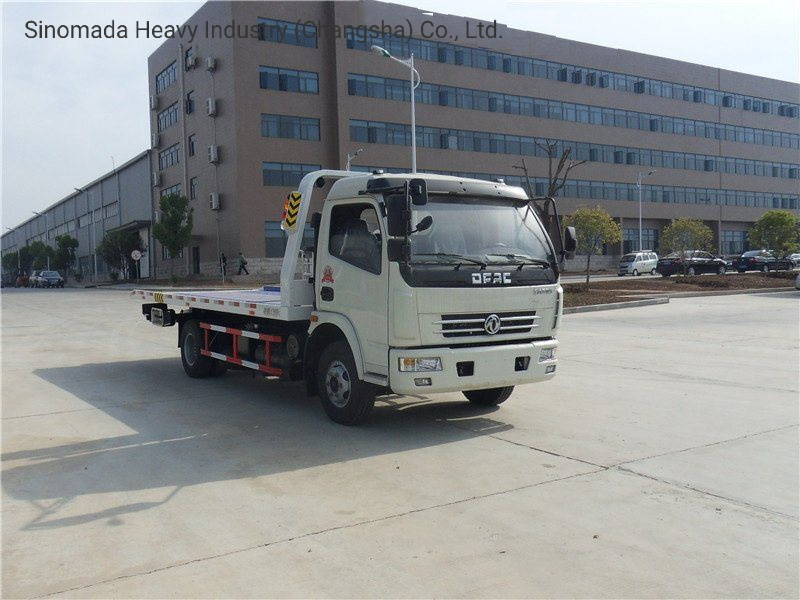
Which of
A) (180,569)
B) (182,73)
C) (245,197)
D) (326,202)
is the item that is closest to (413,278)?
(326,202)

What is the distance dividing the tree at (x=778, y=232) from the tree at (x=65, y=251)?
231 ft

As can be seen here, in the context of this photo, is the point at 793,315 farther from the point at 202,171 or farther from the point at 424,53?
the point at 202,171

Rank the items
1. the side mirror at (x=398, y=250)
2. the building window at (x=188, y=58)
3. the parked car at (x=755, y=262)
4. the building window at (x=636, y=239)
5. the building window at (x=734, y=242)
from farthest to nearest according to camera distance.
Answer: the building window at (x=734, y=242) < the building window at (x=636, y=239) < the building window at (x=188, y=58) < the parked car at (x=755, y=262) < the side mirror at (x=398, y=250)

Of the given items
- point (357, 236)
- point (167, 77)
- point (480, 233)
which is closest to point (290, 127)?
point (167, 77)

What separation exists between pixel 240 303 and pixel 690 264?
3966 centimetres

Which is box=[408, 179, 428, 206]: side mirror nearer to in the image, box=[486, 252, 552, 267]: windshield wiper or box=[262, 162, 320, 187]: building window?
box=[486, 252, 552, 267]: windshield wiper

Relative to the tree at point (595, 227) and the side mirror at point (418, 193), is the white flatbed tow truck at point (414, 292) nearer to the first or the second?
the side mirror at point (418, 193)

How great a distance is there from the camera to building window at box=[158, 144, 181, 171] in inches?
2383

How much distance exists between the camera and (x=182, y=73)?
5788 centimetres

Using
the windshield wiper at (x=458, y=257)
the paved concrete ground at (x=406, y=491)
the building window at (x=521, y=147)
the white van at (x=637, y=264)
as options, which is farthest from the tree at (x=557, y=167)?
the windshield wiper at (x=458, y=257)

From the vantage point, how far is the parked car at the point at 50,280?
64819 millimetres

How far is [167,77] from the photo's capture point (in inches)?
2435

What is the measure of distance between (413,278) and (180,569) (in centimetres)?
345

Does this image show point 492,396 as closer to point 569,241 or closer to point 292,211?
point 569,241
